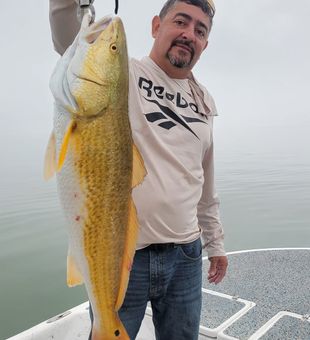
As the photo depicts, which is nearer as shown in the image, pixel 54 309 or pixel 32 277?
pixel 54 309

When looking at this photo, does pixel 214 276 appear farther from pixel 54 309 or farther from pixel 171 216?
pixel 54 309

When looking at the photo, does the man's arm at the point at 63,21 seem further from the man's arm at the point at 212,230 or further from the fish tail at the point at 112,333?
the man's arm at the point at 212,230

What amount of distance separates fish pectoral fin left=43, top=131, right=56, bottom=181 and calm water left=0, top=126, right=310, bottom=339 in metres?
5.18

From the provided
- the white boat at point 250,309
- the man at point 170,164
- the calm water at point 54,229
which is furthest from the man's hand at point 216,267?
the calm water at point 54,229

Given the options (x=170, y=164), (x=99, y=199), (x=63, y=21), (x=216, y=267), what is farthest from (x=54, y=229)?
(x=99, y=199)

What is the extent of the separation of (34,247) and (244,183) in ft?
44.8

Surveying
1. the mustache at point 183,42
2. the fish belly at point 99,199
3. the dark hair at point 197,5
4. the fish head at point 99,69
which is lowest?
the fish belly at point 99,199

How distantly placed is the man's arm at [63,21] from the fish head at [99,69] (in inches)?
10.7

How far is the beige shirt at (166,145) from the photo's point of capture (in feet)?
7.04

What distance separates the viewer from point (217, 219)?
2.90 m

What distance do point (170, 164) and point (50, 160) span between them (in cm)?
86

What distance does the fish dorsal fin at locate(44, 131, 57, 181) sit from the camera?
1.55m

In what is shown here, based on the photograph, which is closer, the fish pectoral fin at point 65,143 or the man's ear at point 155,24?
the fish pectoral fin at point 65,143

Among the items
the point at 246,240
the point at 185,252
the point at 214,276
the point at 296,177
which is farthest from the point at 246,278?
the point at 296,177
